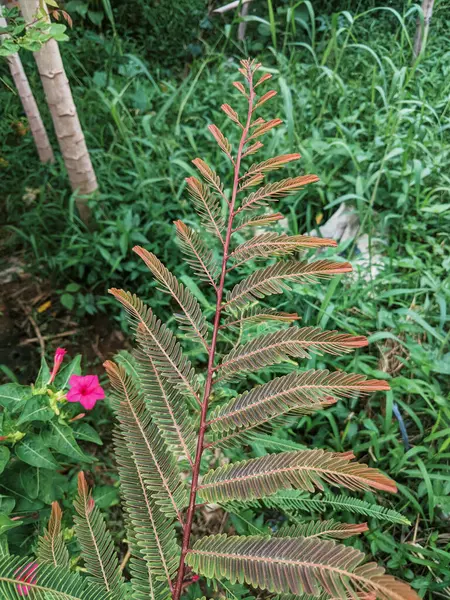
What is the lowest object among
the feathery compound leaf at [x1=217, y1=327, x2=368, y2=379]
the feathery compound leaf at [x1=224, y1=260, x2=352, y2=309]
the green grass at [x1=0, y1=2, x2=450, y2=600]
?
the green grass at [x1=0, y1=2, x2=450, y2=600]

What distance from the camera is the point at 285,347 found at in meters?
0.53

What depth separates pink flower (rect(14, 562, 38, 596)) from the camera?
0.49 meters

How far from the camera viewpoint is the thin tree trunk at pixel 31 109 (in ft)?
7.66

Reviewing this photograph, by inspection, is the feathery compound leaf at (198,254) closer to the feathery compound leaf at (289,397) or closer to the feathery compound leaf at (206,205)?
the feathery compound leaf at (206,205)

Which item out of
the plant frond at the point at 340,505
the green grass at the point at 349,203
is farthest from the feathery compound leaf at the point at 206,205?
the green grass at the point at 349,203

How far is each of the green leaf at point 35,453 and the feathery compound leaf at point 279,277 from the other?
75 cm

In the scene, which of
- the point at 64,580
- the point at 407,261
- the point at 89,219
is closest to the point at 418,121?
the point at 407,261

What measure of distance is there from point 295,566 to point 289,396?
155 mm

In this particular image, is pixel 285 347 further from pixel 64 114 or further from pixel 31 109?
pixel 31 109

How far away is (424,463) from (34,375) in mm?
1514

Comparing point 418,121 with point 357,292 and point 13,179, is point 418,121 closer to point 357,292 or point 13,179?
point 357,292

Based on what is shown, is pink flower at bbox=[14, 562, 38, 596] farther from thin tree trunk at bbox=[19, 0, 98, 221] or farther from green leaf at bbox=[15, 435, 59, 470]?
thin tree trunk at bbox=[19, 0, 98, 221]

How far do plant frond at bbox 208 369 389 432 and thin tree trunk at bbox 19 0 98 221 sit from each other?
1714mm

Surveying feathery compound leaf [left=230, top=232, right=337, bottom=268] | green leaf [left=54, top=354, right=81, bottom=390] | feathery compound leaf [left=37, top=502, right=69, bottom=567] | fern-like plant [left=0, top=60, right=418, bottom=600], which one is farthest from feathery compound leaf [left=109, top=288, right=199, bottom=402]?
green leaf [left=54, top=354, right=81, bottom=390]
